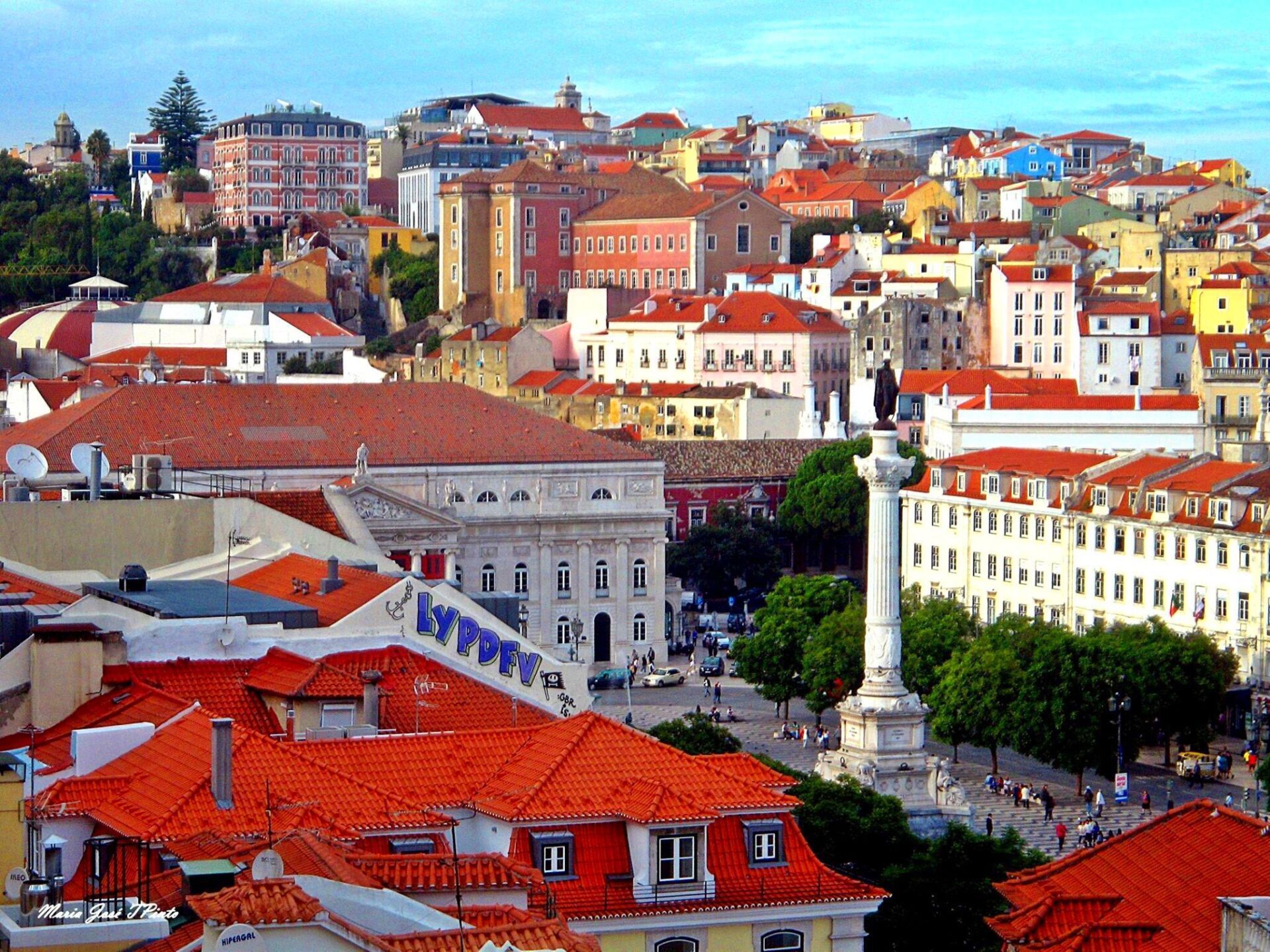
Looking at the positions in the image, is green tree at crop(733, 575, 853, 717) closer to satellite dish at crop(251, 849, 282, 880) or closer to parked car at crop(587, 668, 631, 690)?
parked car at crop(587, 668, 631, 690)

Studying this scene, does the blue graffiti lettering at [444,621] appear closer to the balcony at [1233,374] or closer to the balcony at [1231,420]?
the balcony at [1231,420]

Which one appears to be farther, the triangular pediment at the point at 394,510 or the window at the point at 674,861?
the triangular pediment at the point at 394,510

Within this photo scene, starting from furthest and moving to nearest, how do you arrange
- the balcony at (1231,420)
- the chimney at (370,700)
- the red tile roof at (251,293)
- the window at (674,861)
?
the red tile roof at (251,293) → the balcony at (1231,420) → the chimney at (370,700) → the window at (674,861)

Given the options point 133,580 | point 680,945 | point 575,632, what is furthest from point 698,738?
point 575,632

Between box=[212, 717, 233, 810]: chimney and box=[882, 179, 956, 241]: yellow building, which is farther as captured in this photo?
box=[882, 179, 956, 241]: yellow building

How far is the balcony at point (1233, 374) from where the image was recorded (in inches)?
4567

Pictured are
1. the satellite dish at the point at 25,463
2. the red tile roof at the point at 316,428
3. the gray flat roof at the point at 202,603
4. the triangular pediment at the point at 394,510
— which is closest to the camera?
the gray flat roof at the point at 202,603

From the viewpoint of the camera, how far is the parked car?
86.2m

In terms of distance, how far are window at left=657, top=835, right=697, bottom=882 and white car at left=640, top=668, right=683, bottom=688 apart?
190ft

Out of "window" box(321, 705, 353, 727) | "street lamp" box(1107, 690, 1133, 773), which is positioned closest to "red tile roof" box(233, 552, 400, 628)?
"window" box(321, 705, 353, 727)

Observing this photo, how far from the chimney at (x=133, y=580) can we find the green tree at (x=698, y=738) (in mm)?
13962

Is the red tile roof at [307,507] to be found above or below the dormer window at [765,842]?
above

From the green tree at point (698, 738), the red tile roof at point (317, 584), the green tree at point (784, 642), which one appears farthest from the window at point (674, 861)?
the green tree at point (784, 642)

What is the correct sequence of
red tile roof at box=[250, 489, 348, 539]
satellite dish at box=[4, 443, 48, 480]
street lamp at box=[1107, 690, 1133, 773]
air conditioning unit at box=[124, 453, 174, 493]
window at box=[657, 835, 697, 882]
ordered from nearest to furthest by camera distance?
window at box=[657, 835, 697, 882], satellite dish at box=[4, 443, 48, 480], air conditioning unit at box=[124, 453, 174, 493], red tile roof at box=[250, 489, 348, 539], street lamp at box=[1107, 690, 1133, 773]
